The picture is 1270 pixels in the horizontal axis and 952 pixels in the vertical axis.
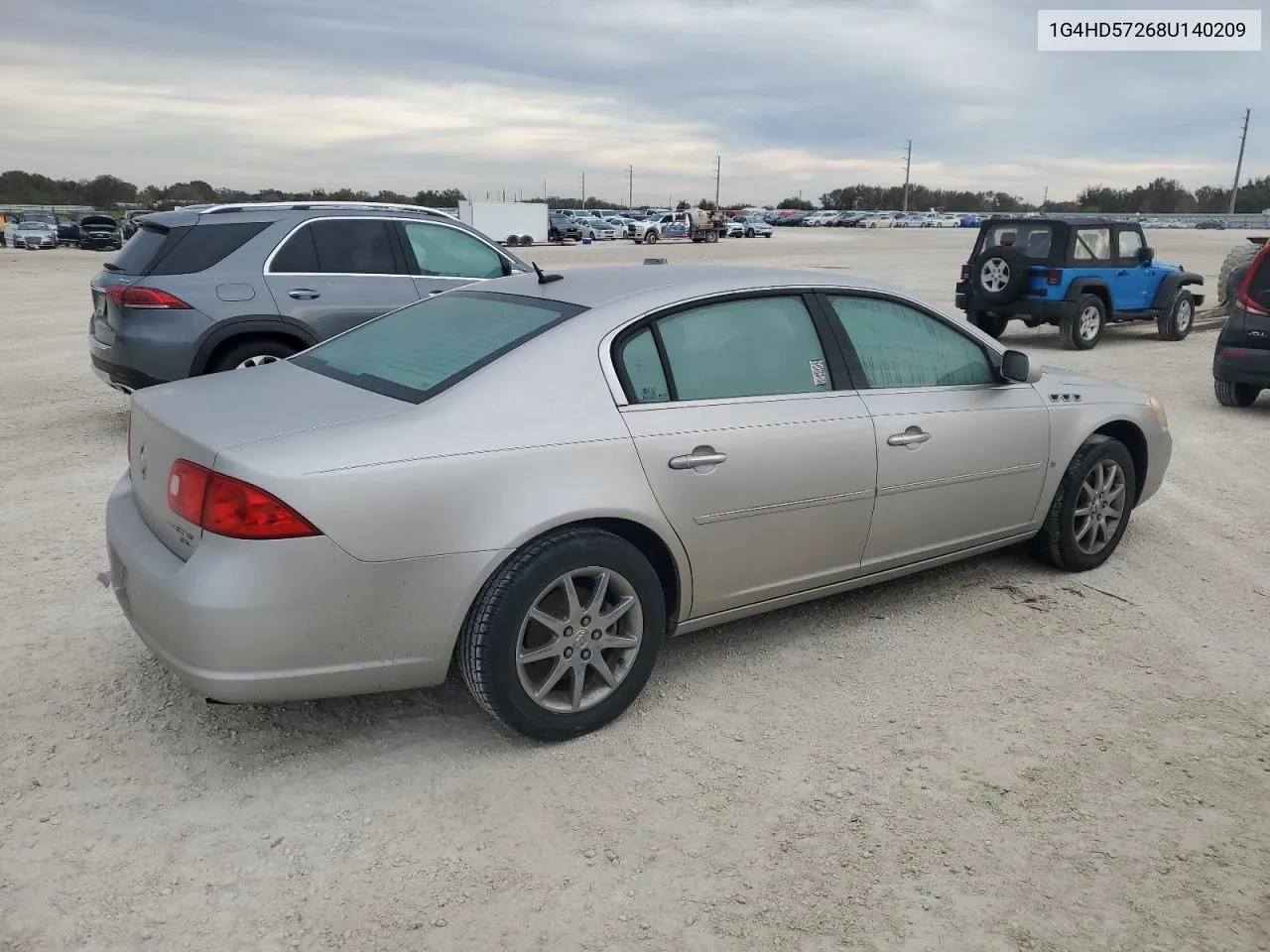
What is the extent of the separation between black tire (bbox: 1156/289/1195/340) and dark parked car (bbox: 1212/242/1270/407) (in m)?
5.57

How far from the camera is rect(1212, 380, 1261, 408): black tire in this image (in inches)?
372

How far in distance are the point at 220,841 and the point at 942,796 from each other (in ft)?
6.97

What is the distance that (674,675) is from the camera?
3967 mm

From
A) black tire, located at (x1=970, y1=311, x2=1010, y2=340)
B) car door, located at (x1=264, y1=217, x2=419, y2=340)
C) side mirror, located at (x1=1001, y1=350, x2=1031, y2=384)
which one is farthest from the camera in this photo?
black tire, located at (x1=970, y1=311, x2=1010, y2=340)

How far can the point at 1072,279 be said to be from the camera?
13.3 metres

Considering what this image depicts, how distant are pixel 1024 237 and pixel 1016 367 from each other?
33.8ft

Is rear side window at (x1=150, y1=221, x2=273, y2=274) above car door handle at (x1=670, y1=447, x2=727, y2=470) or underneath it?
above

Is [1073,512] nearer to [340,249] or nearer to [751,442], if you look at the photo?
[751,442]

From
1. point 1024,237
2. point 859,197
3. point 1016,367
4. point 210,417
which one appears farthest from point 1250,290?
point 859,197

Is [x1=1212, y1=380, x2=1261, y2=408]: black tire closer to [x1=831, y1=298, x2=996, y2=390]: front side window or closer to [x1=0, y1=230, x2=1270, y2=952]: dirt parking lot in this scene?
[x1=0, y1=230, x2=1270, y2=952]: dirt parking lot

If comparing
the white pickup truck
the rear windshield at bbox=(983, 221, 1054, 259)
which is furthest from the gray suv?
the white pickup truck

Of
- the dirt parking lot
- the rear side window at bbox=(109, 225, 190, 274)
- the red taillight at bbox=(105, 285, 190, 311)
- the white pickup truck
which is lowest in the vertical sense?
the dirt parking lot

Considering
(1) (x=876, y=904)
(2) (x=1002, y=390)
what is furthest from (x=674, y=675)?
(2) (x=1002, y=390)

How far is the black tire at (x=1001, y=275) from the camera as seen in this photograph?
13.2m
